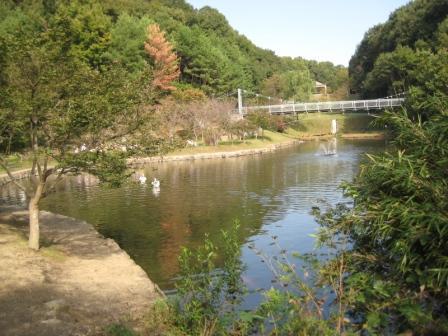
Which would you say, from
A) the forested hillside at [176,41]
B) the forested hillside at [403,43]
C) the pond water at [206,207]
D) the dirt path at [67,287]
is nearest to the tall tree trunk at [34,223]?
the dirt path at [67,287]

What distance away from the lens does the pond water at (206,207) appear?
44.2 feet

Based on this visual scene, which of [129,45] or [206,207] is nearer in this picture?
[206,207]

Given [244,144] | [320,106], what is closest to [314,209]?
[244,144]

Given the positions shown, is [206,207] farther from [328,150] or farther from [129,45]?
[129,45]

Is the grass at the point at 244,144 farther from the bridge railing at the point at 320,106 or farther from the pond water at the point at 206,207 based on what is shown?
the pond water at the point at 206,207

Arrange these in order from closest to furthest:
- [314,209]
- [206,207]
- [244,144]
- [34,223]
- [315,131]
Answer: [314,209], [34,223], [206,207], [244,144], [315,131]

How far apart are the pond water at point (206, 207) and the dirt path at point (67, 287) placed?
47.7 inches

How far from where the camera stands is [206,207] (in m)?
19.9

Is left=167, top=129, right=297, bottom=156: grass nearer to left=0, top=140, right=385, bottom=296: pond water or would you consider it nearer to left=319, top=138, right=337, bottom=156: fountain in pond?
left=319, top=138, right=337, bottom=156: fountain in pond

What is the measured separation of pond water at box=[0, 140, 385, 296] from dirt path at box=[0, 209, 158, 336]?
121cm

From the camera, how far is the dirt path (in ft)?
23.9

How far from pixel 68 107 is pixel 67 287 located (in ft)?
14.1

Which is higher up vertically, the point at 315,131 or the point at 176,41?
the point at 176,41

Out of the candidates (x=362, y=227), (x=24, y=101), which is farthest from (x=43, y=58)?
(x=362, y=227)
